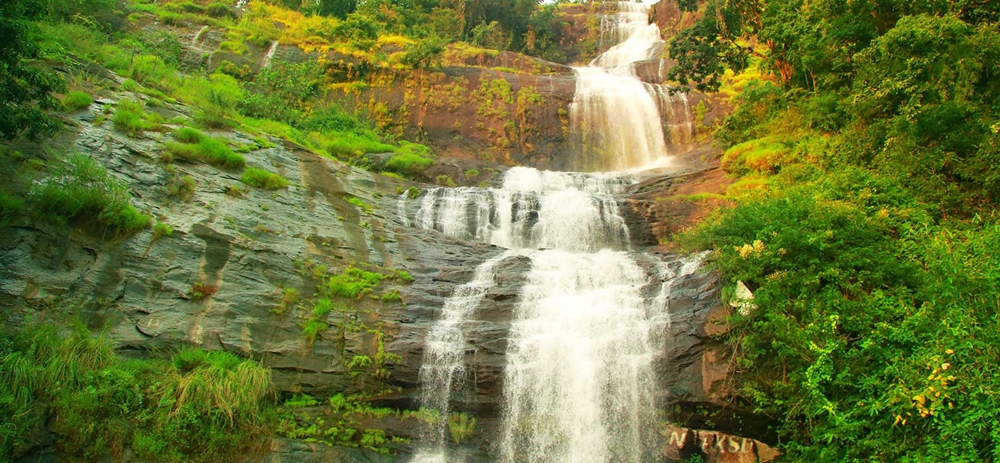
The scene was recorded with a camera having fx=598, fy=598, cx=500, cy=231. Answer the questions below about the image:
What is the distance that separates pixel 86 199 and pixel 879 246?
13.8 m

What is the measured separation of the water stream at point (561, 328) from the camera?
10.2m

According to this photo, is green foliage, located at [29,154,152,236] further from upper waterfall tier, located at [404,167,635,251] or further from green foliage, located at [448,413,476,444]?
upper waterfall tier, located at [404,167,635,251]

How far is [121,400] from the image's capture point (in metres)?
8.62

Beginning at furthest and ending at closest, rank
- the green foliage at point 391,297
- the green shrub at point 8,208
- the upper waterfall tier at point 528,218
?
the upper waterfall tier at point 528,218 < the green foliage at point 391,297 < the green shrub at point 8,208

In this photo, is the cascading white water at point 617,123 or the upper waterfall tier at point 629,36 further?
the upper waterfall tier at point 629,36

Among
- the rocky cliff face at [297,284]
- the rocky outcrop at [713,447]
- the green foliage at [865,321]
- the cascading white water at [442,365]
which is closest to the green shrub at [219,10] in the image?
the rocky cliff face at [297,284]

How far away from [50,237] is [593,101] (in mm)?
21482

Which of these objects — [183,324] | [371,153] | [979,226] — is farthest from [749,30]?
[183,324]

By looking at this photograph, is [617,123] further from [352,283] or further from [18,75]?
[18,75]

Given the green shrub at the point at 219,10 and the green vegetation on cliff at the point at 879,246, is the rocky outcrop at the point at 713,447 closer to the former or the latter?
the green vegetation on cliff at the point at 879,246

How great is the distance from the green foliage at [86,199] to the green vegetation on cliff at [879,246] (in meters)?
11.0

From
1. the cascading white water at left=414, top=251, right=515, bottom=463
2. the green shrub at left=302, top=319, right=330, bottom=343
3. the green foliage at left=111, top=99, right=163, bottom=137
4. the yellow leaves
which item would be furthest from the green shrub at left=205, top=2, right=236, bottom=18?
the yellow leaves

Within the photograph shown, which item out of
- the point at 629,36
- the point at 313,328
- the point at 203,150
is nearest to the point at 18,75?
the point at 203,150

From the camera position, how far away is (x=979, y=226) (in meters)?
11.0
